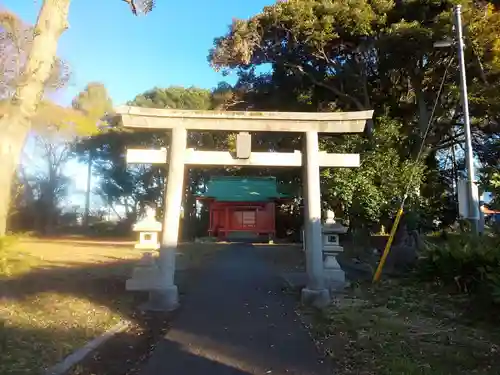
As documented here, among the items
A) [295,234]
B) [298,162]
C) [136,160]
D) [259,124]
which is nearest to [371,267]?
[298,162]

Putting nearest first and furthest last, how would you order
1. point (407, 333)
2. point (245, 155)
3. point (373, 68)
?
1. point (407, 333)
2. point (245, 155)
3. point (373, 68)

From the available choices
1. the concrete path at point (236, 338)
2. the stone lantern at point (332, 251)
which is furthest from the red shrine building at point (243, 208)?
the concrete path at point (236, 338)

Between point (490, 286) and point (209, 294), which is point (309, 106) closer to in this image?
point (209, 294)

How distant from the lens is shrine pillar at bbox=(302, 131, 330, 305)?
8.60 m

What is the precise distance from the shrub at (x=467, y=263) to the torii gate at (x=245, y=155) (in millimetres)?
2623

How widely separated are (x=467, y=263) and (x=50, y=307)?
24.3ft

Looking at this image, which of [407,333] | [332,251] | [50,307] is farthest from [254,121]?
[50,307]

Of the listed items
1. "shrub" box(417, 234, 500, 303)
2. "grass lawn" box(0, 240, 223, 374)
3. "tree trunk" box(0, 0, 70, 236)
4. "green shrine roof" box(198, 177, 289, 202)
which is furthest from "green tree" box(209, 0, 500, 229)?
"green shrine roof" box(198, 177, 289, 202)

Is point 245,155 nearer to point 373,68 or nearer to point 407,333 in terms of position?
point 407,333

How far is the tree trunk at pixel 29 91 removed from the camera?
375 inches

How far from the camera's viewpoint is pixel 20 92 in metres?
9.70

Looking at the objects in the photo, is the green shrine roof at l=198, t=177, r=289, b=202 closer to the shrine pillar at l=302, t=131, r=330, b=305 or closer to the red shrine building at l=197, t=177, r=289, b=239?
the red shrine building at l=197, t=177, r=289, b=239

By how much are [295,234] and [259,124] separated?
71.2 ft

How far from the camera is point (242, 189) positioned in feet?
105
